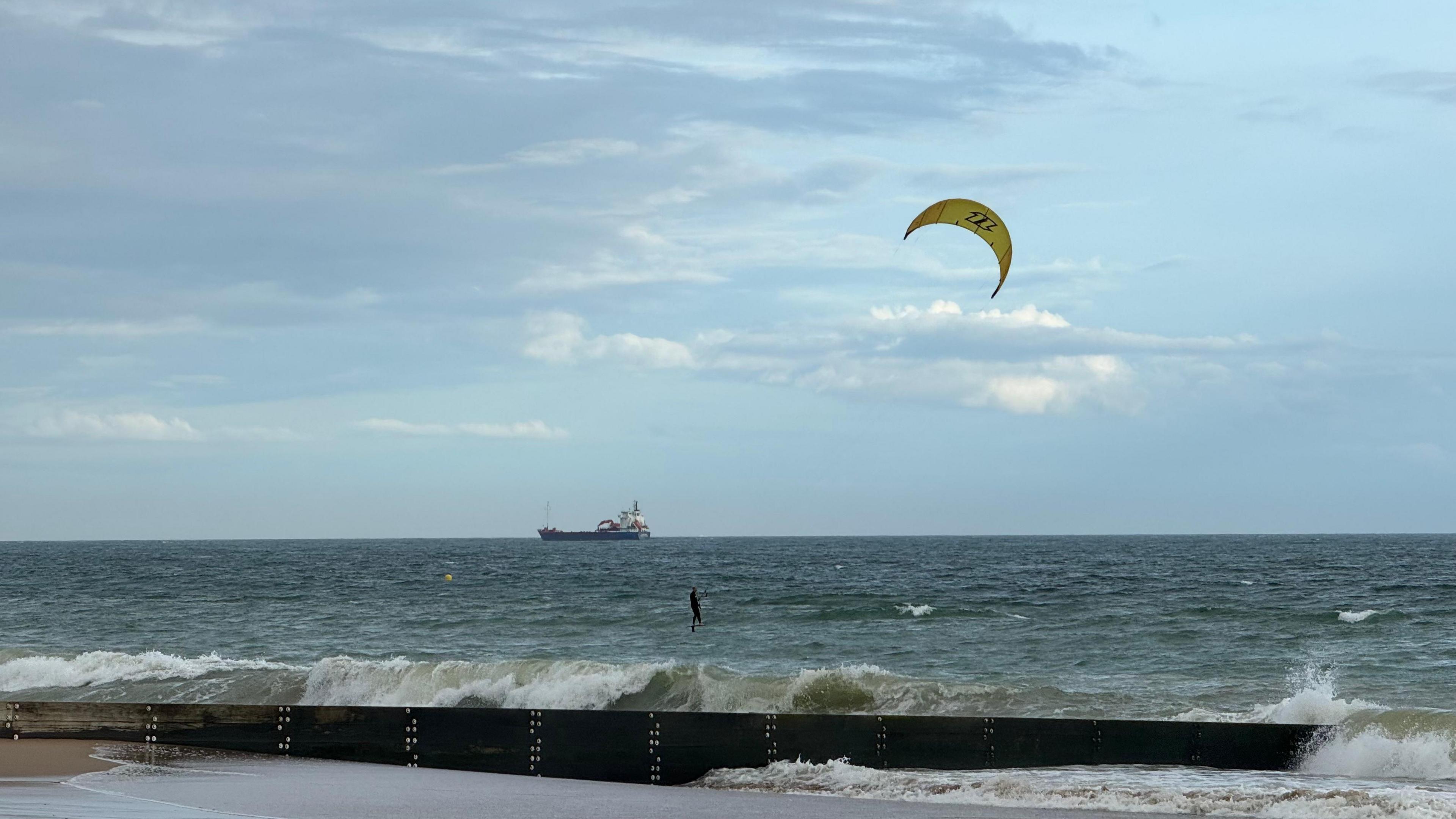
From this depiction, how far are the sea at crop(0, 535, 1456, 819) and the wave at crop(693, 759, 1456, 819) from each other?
3 cm

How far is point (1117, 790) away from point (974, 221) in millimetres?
12352

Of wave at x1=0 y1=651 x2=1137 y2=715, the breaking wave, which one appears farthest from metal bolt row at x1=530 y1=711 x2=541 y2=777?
wave at x1=0 y1=651 x2=1137 y2=715

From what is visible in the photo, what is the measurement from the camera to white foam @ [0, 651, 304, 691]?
1005 inches

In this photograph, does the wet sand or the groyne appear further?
the groyne

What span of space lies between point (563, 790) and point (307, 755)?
3.27 m

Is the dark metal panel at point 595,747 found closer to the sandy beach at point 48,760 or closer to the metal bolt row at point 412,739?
the metal bolt row at point 412,739

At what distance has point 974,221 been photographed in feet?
70.7

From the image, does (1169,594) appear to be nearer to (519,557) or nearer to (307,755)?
(307,755)

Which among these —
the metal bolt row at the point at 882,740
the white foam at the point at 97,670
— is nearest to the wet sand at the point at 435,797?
the metal bolt row at the point at 882,740

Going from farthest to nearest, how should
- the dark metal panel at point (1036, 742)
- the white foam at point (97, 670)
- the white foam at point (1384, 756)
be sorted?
the white foam at point (97, 670), the white foam at point (1384, 756), the dark metal panel at point (1036, 742)

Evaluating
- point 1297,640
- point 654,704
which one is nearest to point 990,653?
point 1297,640

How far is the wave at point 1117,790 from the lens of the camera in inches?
422

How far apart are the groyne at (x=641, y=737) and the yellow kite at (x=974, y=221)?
984cm

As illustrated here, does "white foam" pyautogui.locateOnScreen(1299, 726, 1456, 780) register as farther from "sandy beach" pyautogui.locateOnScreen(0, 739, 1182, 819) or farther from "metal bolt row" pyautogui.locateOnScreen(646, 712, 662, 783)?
"metal bolt row" pyautogui.locateOnScreen(646, 712, 662, 783)
